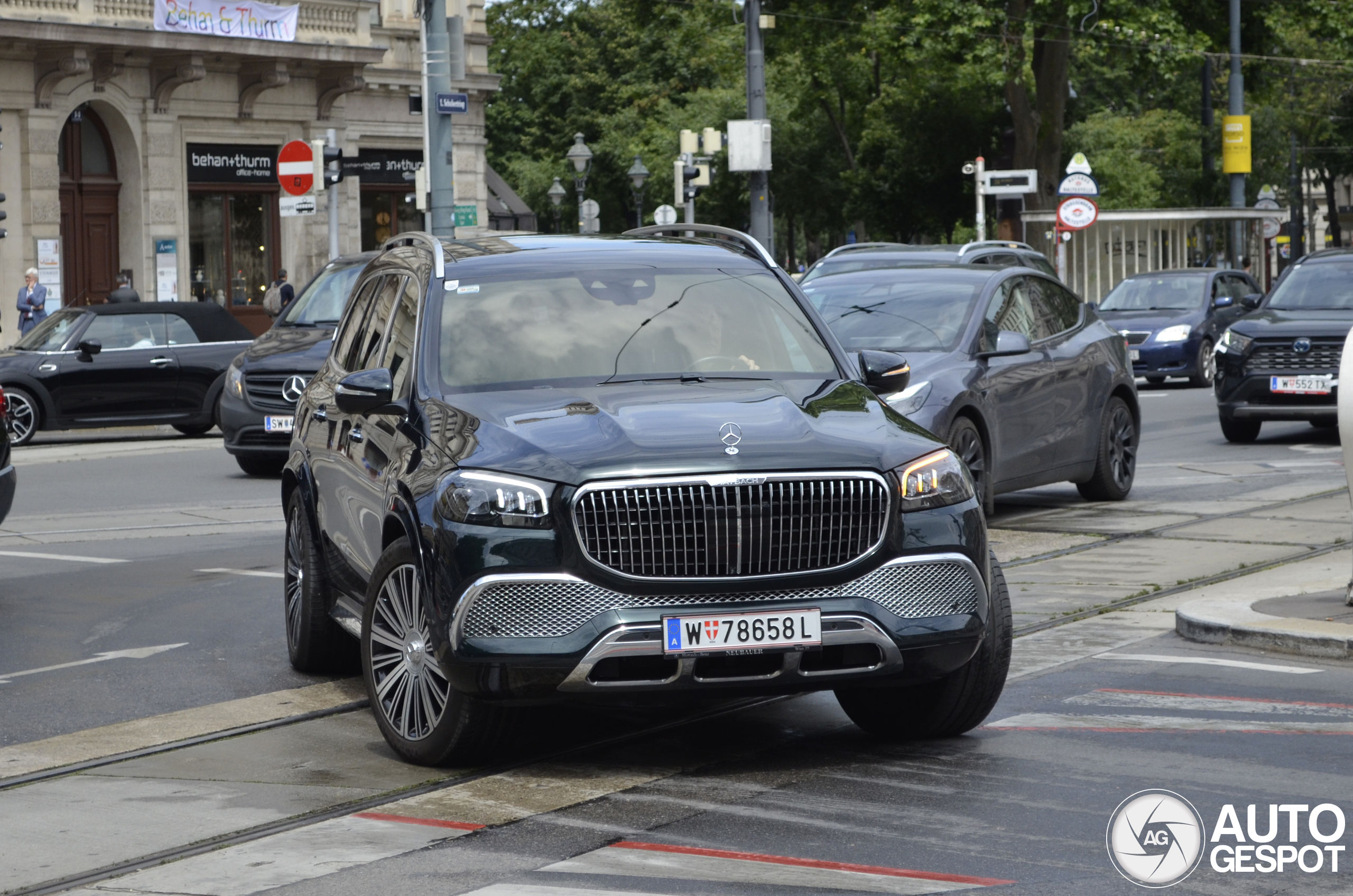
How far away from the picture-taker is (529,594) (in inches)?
236

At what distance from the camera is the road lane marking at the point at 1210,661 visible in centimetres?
794

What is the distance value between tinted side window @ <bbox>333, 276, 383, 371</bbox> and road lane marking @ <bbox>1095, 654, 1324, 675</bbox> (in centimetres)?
326

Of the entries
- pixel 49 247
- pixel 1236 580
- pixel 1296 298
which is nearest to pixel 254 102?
pixel 49 247

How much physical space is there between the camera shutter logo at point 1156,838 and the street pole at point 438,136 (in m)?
19.0

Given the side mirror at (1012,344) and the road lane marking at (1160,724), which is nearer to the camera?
the road lane marking at (1160,724)

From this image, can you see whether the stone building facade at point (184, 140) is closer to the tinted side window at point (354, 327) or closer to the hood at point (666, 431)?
the tinted side window at point (354, 327)

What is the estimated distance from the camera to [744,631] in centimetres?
601

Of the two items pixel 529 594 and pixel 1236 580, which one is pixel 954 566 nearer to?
pixel 529 594

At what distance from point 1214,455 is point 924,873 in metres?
13.6

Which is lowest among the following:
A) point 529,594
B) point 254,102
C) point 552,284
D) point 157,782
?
point 157,782

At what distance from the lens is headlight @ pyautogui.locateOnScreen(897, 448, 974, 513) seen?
6.29 m

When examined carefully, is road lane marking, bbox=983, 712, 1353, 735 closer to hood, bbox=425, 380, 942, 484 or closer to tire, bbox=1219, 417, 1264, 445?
hood, bbox=425, 380, 942, 484

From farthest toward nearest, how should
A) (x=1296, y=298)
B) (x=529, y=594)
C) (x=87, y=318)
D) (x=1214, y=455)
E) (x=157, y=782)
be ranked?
(x=87, y=318) < (x=1296, y=298) < (x=1214, y=455) < (x=157, y=782) < (x=529, y=594)

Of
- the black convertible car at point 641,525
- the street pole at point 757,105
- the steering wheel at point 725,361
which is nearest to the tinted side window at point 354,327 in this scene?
the black convertible car at point 641,525
